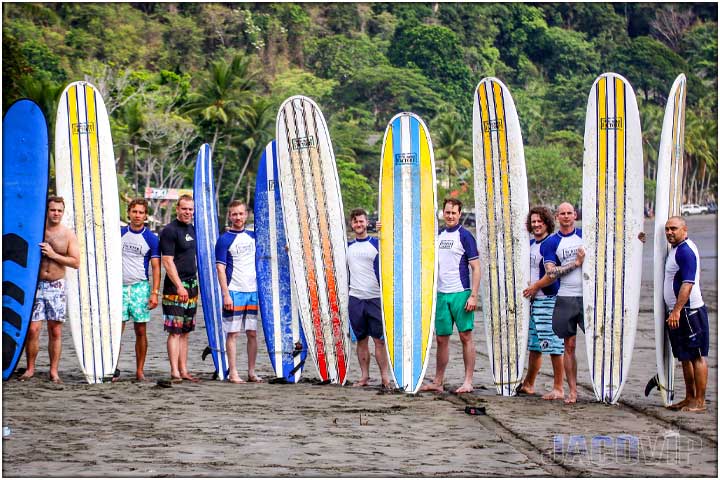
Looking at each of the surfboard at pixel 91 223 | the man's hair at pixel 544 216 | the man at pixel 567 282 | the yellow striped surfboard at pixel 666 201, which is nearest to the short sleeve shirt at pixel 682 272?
the yellow striped surfboard at pixel 666 201

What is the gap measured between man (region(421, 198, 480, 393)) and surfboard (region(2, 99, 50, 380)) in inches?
110

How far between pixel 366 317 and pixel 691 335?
2311mm

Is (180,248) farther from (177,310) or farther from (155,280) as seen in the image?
(177,310)

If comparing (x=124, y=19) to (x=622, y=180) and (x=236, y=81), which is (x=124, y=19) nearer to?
(x=236, y=81)

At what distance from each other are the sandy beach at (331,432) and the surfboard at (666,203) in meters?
0.20

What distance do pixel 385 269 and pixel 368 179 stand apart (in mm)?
64462

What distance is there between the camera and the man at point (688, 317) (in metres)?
7.29

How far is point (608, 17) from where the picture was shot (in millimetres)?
134250

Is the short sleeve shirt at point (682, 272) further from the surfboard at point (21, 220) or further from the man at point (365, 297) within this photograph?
the surfboard at point (21, 220)

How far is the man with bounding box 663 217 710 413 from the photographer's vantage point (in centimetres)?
729

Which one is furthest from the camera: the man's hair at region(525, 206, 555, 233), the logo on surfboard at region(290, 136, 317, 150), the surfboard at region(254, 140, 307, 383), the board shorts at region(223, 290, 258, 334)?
the logo on surfboard at region(290, 136, 317, 150)

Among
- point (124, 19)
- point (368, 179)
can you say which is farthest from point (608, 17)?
point (368, 179)
